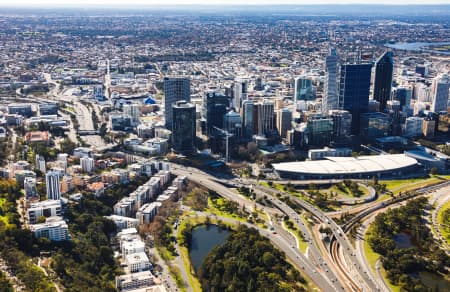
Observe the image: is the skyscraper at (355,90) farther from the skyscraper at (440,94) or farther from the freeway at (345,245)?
the freeway at (345,245)

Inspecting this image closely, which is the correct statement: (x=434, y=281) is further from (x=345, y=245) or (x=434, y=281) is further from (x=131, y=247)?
(x=131, y=247)

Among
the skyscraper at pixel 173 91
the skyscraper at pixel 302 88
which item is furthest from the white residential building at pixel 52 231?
the skyscraper at pixel 302 88

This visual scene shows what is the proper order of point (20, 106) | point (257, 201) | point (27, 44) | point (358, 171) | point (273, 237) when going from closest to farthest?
point (273, 237), point (257, 201), point (358, 171), point (20, 106), point (27, 44)

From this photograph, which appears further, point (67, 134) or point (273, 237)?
point (67, 134)

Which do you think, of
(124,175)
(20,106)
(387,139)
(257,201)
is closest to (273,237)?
(257,201)

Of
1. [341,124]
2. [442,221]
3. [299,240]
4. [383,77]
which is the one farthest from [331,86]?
[299,240]

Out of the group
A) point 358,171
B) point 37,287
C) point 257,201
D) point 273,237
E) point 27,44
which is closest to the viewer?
point 37,287

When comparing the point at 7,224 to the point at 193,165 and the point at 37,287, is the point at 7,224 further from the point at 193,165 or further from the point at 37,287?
the point at 193,165
